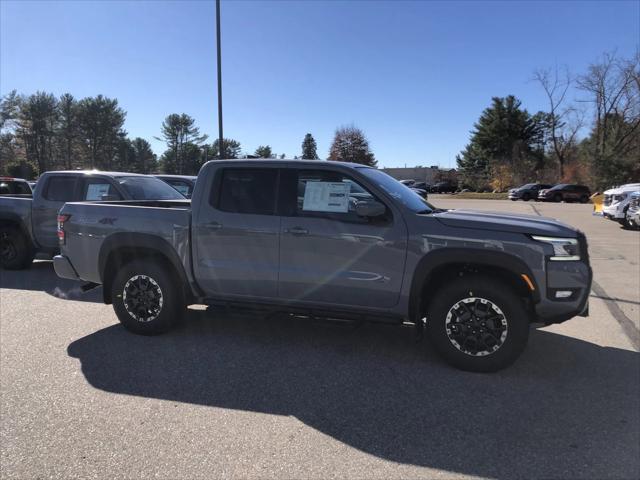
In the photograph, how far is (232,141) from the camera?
112 meters

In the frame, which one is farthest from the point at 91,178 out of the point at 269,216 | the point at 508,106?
the point at 508,106

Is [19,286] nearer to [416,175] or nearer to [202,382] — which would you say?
[202,382]

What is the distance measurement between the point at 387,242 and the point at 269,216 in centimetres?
123

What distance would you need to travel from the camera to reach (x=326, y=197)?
476 centimetres

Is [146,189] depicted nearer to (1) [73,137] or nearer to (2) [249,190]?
(2) [249,190]

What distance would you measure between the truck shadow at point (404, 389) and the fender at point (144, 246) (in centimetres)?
76

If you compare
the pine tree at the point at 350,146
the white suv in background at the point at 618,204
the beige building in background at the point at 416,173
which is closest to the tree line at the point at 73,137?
the pine tree at the point at 350,146

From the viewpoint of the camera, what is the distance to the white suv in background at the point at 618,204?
681 inches

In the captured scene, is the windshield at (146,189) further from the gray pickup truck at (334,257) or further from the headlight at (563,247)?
the headlight at (563,247)

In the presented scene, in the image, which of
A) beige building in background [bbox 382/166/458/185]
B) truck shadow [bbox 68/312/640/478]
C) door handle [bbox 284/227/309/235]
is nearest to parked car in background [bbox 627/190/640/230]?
truck shadow [bbox 68/312/640/478]

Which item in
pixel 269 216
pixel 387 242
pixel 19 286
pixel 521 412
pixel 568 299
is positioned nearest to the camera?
pixel 521 412

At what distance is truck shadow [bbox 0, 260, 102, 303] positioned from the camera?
24.4 feet

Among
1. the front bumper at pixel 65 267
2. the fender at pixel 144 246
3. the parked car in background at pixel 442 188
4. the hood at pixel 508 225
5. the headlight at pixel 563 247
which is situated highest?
the parked car in background at pixel 442 188

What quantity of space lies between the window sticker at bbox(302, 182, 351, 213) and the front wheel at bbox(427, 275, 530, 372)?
124cm
